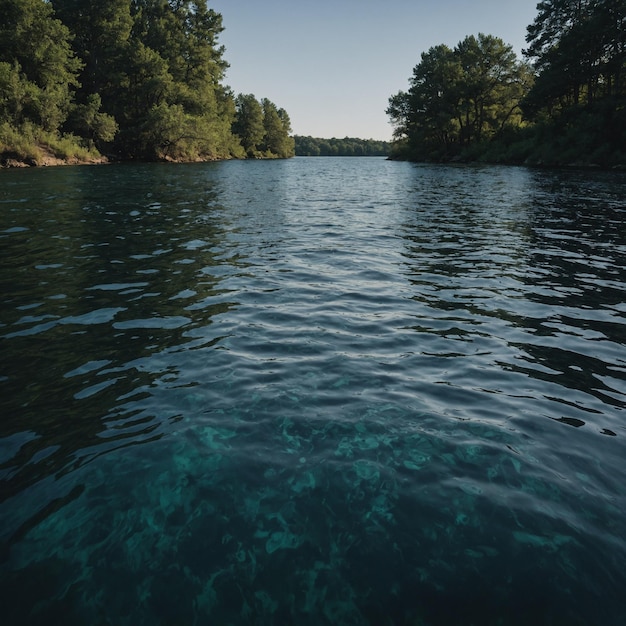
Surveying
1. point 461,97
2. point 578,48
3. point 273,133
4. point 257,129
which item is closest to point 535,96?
point 578,48

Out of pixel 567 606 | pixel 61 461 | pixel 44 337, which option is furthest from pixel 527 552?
pixel 44 337

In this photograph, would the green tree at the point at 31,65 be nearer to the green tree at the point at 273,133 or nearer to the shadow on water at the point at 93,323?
the shadow on water at the point at 93,323

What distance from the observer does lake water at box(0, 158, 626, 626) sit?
298 cm

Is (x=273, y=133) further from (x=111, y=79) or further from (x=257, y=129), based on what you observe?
(x=111, y=79)

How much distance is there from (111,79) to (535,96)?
5561cm

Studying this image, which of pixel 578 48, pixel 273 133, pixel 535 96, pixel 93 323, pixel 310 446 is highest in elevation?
pixel 578 48

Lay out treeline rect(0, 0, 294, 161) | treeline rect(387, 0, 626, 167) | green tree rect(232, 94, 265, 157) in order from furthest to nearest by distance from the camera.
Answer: green tree rect(232, 94, 265, 157) < treeline rect(387, 0, 626, 167) < treeline rect(0, 0, 294, 161)

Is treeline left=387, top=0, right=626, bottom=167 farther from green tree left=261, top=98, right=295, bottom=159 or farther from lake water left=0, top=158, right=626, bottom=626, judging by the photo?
lake water left=0, top=158, right=626, bottom=626

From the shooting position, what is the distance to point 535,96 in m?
56.7

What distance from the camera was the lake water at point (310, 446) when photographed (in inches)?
117

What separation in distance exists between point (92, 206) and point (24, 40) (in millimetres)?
37653

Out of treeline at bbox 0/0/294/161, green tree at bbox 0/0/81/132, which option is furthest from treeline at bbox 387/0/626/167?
green tree at bbox 0/0/81/132

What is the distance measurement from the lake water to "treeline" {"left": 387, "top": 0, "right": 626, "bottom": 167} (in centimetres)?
4591

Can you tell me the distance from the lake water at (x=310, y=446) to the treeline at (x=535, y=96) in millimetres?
→ 45914
